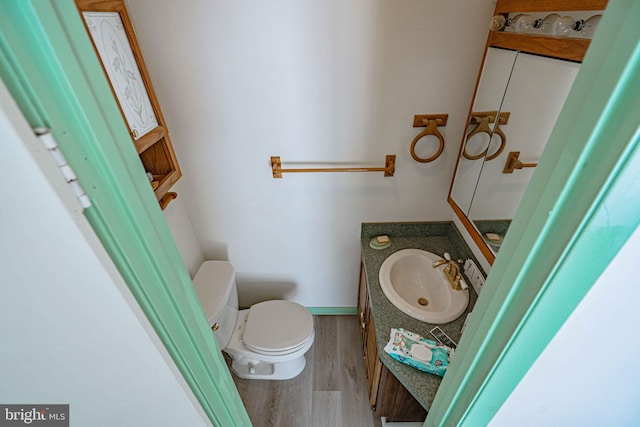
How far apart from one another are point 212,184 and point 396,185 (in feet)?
3.36

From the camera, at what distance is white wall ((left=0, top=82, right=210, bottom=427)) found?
319mm

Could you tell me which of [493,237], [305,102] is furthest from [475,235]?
[305,102]

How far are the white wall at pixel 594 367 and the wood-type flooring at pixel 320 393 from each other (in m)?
1.14

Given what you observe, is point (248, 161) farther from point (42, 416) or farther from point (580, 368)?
point (580, 368)

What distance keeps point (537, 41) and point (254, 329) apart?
5.91ft

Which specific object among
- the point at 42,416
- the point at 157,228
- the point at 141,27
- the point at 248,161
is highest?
the point at 141,27

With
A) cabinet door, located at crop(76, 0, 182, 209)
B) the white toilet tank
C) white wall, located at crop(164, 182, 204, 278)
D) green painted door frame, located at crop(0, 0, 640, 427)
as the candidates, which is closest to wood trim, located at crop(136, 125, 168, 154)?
cabinet door, located at crop(76, 0, 182, 209)

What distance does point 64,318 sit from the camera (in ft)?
1.42

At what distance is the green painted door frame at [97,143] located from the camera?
11.2 inches

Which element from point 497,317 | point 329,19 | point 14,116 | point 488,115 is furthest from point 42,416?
point 488,115

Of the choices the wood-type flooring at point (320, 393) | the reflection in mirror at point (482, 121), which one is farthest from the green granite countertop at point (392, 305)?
the wood-type flooring at point (320, 393)

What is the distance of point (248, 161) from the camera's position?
139 centimetres

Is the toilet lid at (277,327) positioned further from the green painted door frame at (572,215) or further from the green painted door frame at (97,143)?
the green painted door frame at (572,215)

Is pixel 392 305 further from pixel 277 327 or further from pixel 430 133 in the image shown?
pixel 430 133
